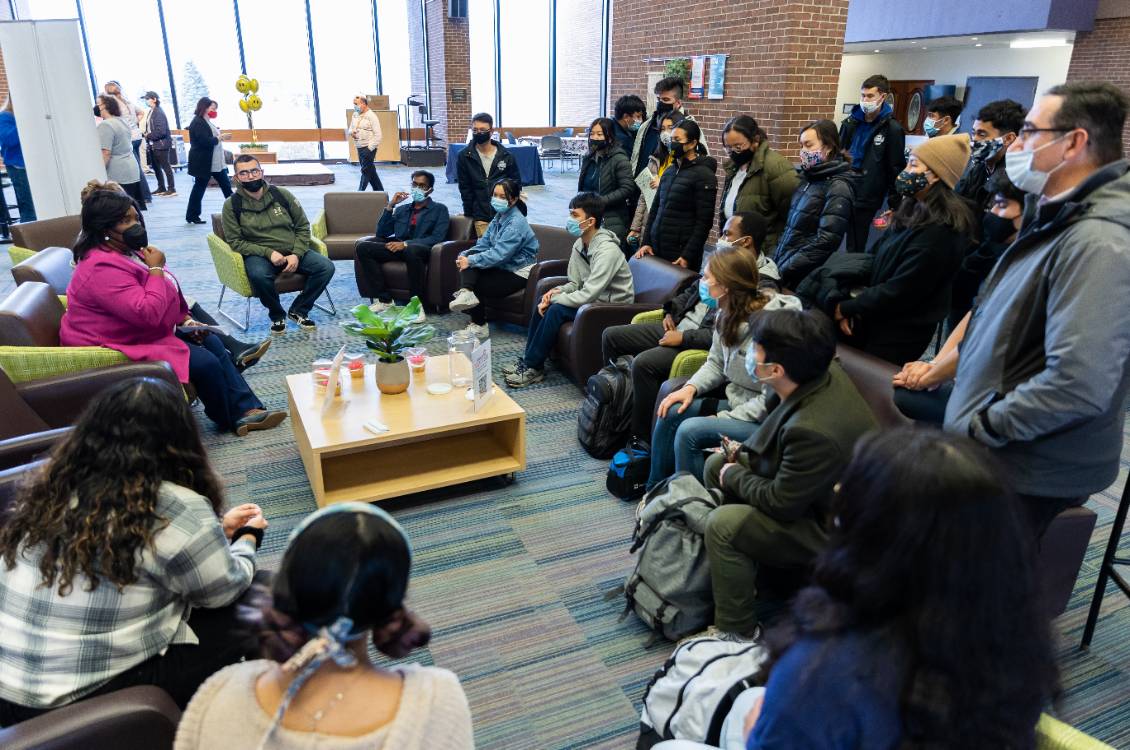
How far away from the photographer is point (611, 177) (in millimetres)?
5652

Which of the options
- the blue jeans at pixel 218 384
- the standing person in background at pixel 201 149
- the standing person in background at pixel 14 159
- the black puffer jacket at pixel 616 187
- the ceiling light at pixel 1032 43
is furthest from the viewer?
the ceiling light at pixel 1032 43

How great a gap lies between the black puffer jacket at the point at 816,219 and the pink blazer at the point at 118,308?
3.18 meters

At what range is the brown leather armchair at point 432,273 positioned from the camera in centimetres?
588

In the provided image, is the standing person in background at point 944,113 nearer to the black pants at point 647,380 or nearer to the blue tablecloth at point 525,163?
the black pants at point 647,380

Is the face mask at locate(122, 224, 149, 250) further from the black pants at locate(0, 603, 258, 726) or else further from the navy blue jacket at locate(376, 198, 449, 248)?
the navy blue jacket at locate(376, 198, 449, 248)

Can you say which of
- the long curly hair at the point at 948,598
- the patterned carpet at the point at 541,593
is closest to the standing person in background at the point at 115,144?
the patterned carpet at the point at 541,593

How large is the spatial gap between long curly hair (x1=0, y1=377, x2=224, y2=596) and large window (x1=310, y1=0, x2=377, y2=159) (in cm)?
1612

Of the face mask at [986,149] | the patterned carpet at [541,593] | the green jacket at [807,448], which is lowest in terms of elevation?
the patterned carpet at [541,593]

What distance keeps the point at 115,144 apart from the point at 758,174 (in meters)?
7.67

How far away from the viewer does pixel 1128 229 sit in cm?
185

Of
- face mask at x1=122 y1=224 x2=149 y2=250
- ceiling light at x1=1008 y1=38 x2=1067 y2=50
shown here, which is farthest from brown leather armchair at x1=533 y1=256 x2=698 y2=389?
ceiling light at x1=1008 y1=38 x2=1067 y2=50

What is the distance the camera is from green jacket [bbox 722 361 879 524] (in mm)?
2234

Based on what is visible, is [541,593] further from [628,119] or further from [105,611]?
[628,119]

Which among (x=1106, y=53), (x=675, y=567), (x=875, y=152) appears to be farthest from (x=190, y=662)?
(x=1106, y=53)
